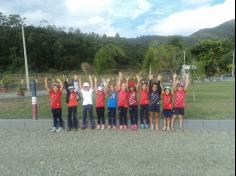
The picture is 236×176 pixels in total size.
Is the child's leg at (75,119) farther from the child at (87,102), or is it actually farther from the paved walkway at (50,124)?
the paved walkway at (50,124)

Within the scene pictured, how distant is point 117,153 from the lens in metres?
7.58

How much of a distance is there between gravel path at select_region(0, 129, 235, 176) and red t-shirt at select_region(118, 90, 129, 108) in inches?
34.3

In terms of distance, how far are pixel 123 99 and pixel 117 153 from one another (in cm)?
341

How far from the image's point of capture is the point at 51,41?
73938mm

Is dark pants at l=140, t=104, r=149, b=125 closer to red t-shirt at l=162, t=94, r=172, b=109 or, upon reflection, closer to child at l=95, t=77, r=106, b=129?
red t-shirt at l=162, t=94, r=172, b=109

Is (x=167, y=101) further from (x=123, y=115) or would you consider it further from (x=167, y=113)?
(x=123, y=115)

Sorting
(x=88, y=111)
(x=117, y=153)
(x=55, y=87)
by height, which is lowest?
(x=117, y=153)

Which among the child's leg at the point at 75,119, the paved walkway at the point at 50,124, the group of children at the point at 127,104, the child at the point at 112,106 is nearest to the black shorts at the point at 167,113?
the group of children at the point at 127,104

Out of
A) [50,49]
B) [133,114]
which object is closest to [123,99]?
[133,114]

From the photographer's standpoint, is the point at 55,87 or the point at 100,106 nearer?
the point at 55,87

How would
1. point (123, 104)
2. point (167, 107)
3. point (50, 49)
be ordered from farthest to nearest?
point (50, 49) → point (123, 104) → point (167, 107)

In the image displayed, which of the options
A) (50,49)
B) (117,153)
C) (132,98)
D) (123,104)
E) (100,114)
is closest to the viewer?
(117,153)

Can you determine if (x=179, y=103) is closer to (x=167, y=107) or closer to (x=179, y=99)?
(x=179, y=99)

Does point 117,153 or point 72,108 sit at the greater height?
point 72,108
